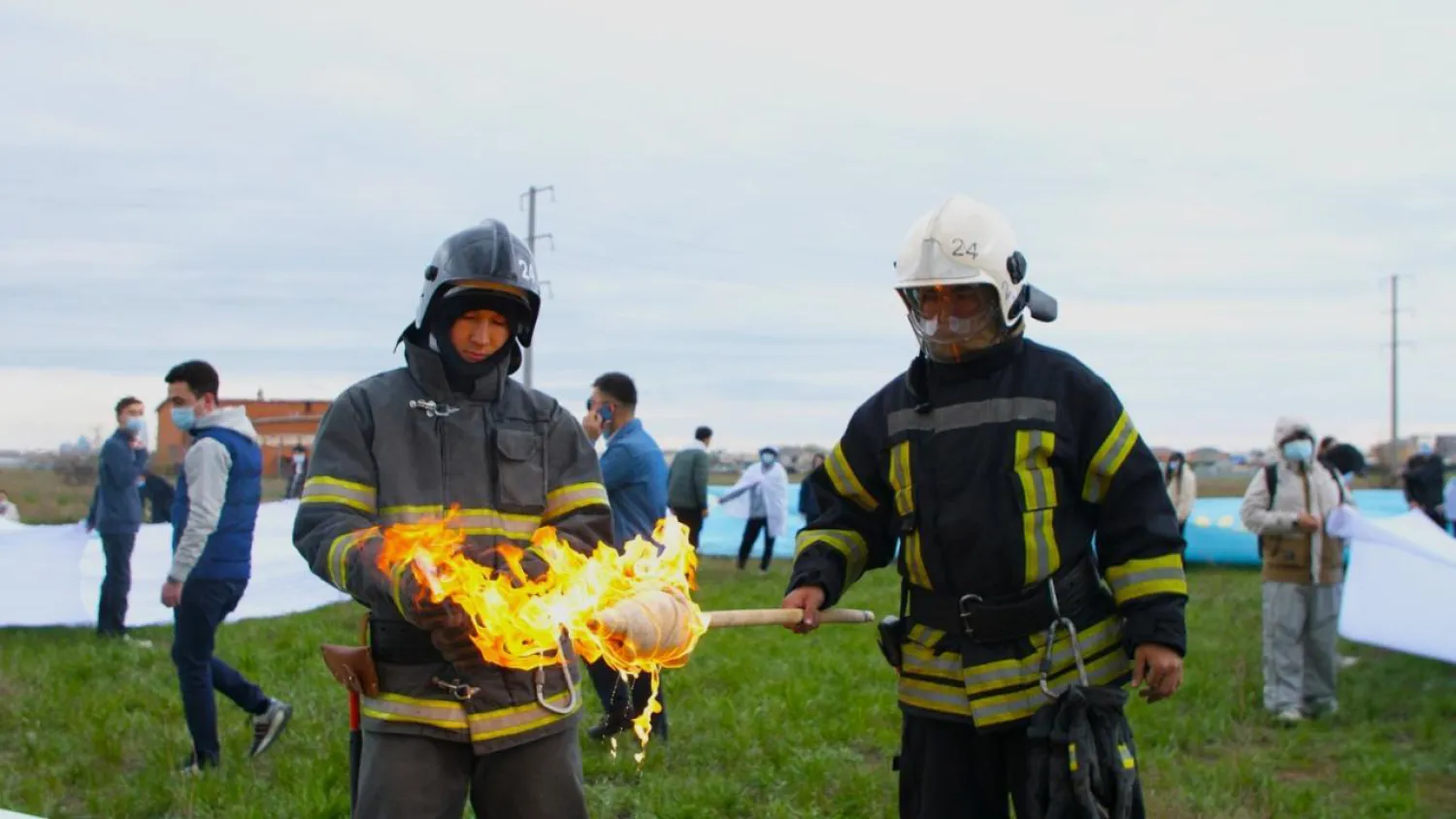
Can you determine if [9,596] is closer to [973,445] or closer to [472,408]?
[472,408]

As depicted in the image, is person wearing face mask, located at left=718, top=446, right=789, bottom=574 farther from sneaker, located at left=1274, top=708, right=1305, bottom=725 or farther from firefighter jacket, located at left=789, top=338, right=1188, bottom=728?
firefighter jacket, located at left=789, top=338, right=1188, bottom=728

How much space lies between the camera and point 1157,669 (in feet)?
12.2

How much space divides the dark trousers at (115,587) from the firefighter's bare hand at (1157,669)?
10292mm

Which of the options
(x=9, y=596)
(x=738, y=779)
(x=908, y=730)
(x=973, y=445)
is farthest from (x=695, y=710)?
(x=9, y=596)

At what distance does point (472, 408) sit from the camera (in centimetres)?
384

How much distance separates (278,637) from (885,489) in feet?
27.5

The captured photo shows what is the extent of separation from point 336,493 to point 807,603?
4.96 feet

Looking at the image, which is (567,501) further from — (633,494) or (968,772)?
(633,494)

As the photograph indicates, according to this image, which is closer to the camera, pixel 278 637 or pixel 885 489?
pixel 885 489

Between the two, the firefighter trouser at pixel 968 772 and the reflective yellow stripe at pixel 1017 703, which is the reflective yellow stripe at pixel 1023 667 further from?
the firefighter trouser at pixel 968 772

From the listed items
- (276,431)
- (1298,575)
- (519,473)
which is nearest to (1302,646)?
(1298,575)

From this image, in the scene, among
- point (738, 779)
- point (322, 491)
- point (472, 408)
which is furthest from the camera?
point (738, 779)

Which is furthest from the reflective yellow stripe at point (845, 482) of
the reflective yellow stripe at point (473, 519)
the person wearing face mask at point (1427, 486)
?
the person wearing face mask at point (1427, 486)

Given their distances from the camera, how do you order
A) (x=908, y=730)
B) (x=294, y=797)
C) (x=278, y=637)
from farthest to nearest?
(x=278, y=637), (x=294, y=797), (x=908, y=730)
